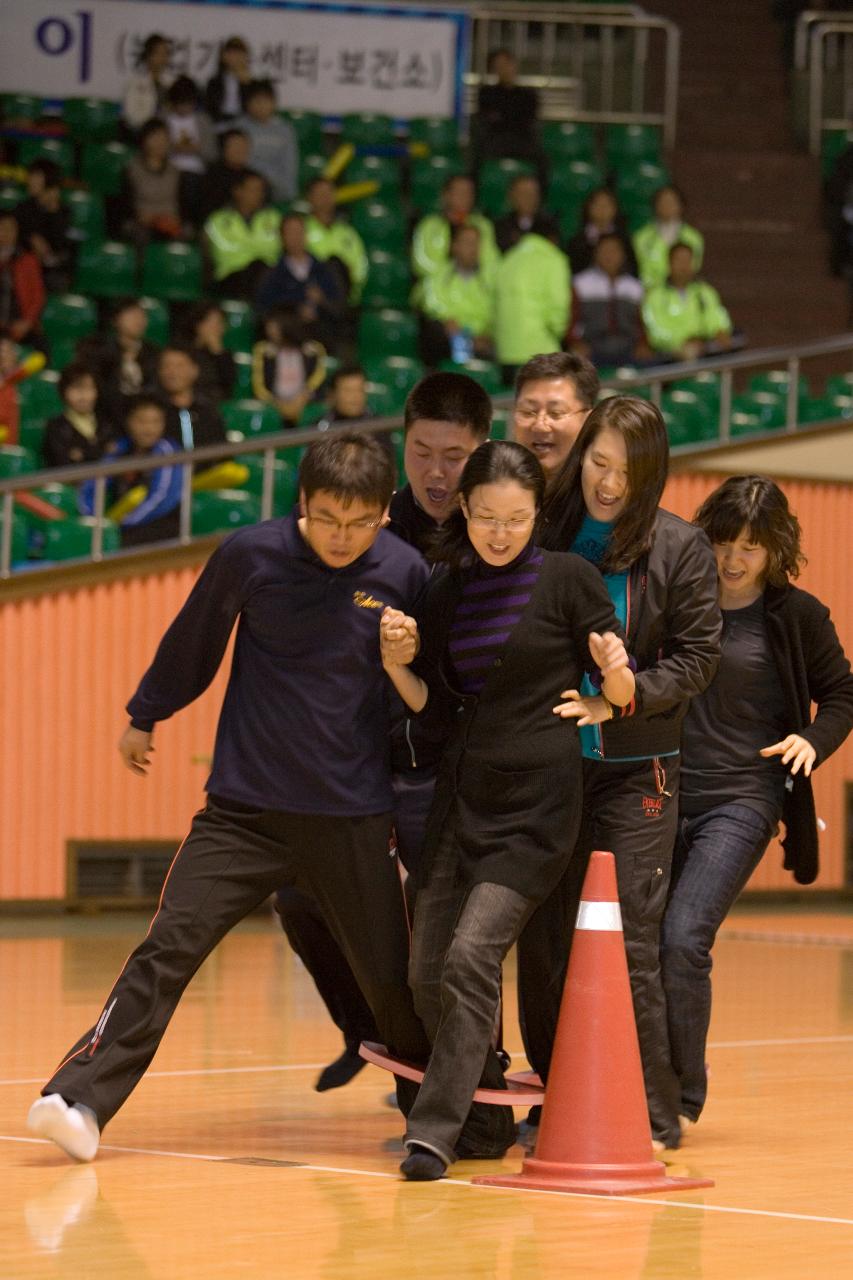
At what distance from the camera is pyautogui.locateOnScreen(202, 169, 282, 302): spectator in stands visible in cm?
1469

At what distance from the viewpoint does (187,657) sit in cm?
555

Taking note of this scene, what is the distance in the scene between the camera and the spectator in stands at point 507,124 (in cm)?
1678

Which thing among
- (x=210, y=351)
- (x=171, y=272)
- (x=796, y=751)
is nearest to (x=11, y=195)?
(x=171, y=272)

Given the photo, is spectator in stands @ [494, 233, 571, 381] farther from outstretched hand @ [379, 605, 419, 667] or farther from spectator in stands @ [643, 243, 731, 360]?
outstretched hand @ [379, 605, 419, 667]

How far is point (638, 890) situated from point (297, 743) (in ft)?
2.99

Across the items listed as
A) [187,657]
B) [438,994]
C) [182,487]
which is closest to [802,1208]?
[438,994]

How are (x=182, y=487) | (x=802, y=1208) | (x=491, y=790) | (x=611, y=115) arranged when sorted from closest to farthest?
(x=802, y=1208), (x=491, y=790), (x=182, y=487), (x=611, y=115)

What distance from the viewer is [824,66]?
18.6 metres

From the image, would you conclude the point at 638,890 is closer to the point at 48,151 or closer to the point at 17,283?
the point at 17,283

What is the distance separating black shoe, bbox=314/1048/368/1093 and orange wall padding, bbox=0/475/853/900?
20.5 ft

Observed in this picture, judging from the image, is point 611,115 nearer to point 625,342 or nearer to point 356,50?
point 356,50

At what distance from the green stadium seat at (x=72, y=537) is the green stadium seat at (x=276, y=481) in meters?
0.80

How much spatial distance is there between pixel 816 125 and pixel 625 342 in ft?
15.3

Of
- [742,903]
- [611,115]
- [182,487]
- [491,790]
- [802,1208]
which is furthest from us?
[611,115]
